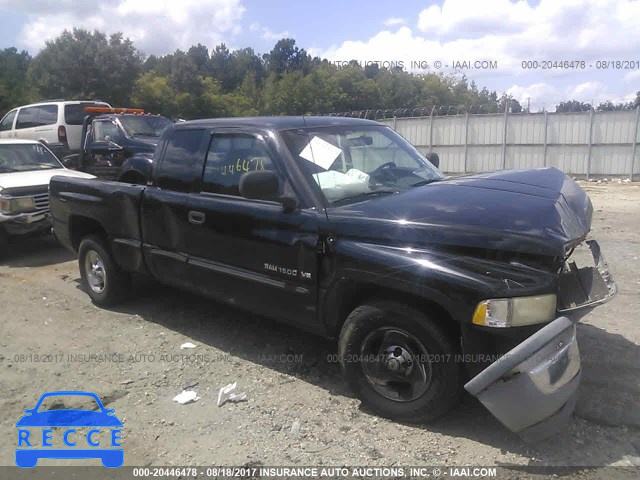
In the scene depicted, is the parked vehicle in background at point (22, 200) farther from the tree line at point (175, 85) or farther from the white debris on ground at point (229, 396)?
the tree line at point (175, 85)

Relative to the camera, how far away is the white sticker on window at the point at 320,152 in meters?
4.11

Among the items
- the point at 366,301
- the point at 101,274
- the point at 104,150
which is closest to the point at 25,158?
the point at 104,150

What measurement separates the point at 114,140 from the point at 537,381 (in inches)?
390

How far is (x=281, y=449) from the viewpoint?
132 inches

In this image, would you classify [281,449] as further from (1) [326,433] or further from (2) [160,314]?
(2) [160,314]

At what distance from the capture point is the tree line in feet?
128

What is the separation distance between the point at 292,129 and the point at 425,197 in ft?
3.93

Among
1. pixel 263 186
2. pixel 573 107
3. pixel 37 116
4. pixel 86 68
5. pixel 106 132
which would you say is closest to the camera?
pixel 263 186

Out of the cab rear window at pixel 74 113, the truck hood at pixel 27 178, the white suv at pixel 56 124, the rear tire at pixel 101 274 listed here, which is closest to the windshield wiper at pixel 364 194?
the rear tire at pixel 101 274

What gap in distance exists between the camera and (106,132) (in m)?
11.2

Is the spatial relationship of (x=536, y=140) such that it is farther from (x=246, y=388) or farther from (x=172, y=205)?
(x=246, y=388)

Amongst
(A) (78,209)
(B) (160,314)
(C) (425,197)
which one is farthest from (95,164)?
(C) (425,197)

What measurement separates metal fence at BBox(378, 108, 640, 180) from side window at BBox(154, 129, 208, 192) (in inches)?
707

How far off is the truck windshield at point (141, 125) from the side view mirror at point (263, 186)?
7.97 m
